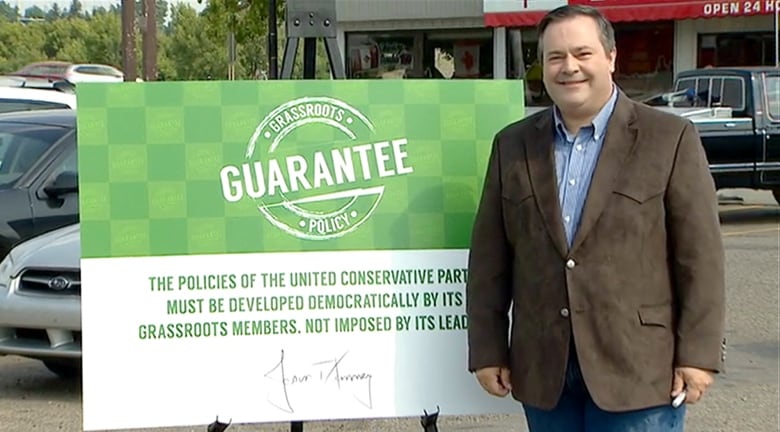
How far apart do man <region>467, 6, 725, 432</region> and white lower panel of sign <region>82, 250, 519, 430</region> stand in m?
0.64

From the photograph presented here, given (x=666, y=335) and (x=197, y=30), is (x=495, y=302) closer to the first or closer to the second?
(x=666, y=335)

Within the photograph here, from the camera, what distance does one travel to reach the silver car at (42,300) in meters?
6.59

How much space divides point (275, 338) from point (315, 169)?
1.96ft

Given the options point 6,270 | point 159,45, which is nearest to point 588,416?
point 6,270

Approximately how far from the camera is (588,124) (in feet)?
11.0

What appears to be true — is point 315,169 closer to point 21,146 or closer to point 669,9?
point 21,146

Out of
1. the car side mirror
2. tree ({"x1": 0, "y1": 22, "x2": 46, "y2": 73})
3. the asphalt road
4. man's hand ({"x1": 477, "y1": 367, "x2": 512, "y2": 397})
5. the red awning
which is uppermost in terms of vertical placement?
tree ({"x1": 0, "y1": 22, "x2": 46, "y2": 73})

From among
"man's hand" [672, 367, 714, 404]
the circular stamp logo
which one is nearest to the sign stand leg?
the circular stamp logo

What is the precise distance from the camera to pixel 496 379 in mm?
A: 3539

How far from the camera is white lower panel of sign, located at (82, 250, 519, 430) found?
3.92 meters

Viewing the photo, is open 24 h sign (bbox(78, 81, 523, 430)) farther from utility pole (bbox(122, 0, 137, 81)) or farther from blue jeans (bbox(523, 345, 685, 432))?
utility pole (bbox(122, 0, 137, 81))

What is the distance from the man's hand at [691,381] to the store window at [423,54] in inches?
974

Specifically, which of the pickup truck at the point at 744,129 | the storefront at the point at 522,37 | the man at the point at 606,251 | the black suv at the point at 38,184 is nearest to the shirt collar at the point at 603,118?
the man at the point at 606,251
